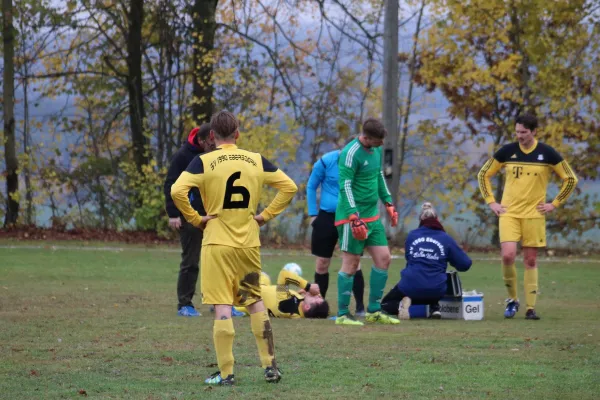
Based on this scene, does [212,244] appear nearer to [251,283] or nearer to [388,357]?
[251,283]

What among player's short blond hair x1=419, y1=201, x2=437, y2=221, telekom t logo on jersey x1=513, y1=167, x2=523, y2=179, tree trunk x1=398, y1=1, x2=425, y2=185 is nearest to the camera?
telekom t logo on jersey x1=513, y1=167, x2=523, y2=179

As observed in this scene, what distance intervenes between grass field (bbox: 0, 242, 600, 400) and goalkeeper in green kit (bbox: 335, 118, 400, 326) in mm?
404

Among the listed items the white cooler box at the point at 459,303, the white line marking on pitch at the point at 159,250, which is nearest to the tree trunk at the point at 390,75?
the white line marking on pitch at the point at 159,250

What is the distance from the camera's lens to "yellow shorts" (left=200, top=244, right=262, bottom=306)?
702 cm

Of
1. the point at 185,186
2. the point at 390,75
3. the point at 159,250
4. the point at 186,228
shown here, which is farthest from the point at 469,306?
the point at 159,250

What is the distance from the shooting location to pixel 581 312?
1205 cm

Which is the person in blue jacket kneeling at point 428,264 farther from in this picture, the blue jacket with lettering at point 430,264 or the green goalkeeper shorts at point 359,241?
the green goalkeeper shorts at point 359,241

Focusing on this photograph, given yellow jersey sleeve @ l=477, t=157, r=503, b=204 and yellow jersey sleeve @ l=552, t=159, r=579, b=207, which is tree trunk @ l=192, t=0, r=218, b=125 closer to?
yellow jersey sleeve @ l=477, t=157, r=503, b=204

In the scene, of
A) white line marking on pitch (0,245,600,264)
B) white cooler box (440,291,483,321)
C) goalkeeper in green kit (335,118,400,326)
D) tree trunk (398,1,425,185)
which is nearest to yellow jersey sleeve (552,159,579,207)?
white cooler box (440,291,483,321)

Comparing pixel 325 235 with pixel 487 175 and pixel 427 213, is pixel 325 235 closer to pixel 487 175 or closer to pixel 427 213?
pixel 427 213

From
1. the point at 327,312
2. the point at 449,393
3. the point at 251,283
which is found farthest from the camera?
the point at 327,312

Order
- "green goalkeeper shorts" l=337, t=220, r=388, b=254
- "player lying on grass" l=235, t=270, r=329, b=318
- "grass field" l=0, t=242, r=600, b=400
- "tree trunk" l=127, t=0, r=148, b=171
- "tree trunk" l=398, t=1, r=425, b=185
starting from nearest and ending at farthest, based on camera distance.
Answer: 1. "grass field" l=0, t=242, r=600, b=400
2. "green goalkeeper shorts" l=337, t=220, r=388, b=254
3. "player lying on grass" l=235, t=270, r=329, b=318
4. "tree trunk" l=398, t=1, r=425, b=185
5. "tree trunk" l=127, t=0, r=148, b=171

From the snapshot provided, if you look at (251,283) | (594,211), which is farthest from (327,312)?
(594,211)

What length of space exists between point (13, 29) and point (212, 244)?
21.4m
